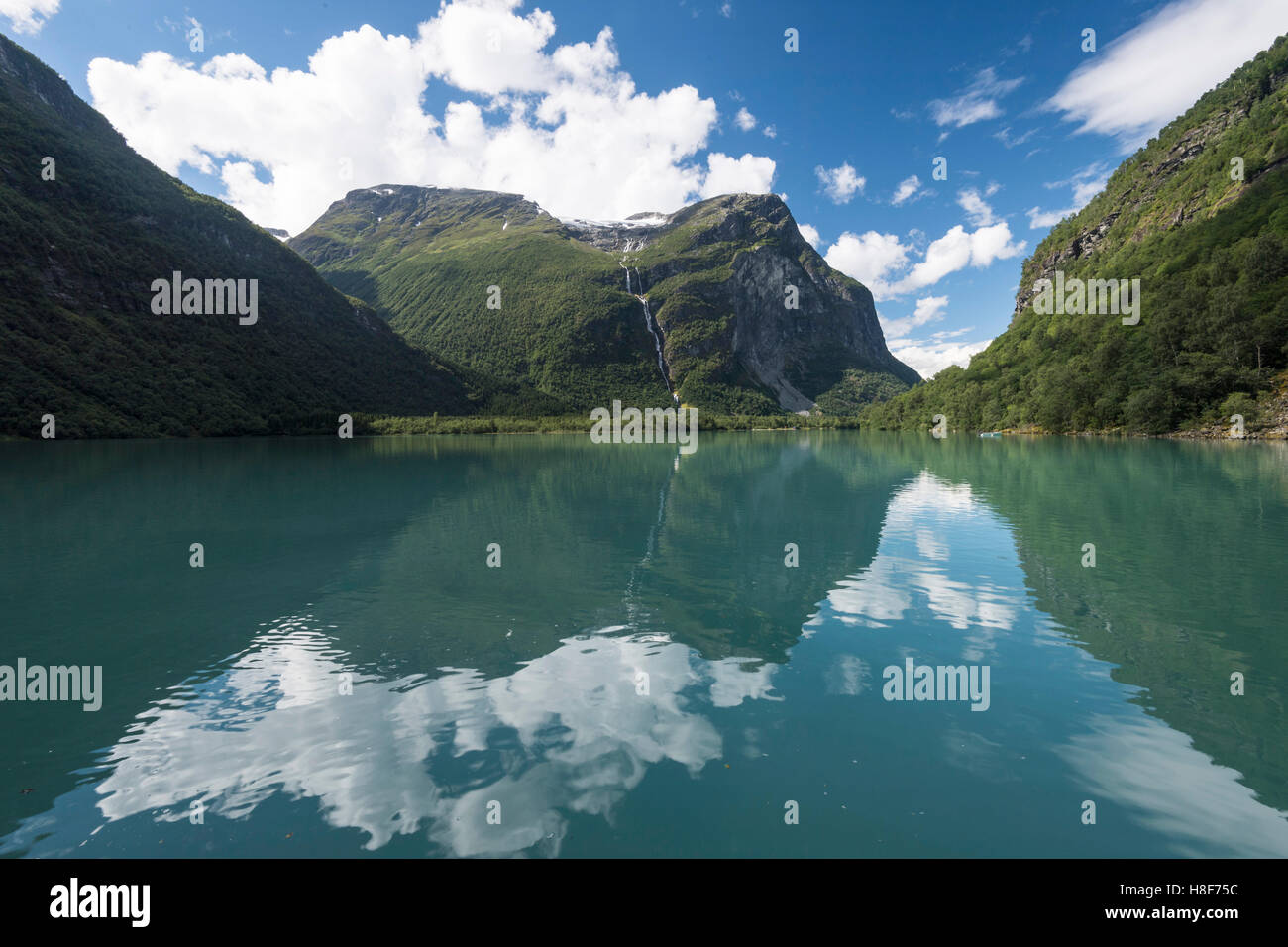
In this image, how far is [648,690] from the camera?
9148 millimetres

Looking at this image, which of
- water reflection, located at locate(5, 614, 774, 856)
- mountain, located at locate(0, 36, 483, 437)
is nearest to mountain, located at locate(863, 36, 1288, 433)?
water reflection, located at locate(5, 614, 774, 856)

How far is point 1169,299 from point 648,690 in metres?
106

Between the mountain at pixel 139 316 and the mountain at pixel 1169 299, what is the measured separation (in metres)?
139

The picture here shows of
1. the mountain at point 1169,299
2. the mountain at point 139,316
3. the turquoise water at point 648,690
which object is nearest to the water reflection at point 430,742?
the turquoise water at point 648,690

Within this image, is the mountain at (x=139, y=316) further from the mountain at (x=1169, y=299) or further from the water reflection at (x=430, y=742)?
the mountain at (x=1169, y=299)

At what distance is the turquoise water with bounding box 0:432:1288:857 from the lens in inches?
232

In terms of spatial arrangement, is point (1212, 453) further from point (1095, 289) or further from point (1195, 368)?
point (1095, 289)

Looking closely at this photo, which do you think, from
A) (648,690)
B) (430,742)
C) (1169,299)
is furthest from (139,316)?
(1169,299)

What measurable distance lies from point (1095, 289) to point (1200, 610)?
128829mm

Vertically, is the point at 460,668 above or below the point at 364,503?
below

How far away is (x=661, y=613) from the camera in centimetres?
1304

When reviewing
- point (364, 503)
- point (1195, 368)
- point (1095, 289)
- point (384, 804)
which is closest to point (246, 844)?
point (384, 804)

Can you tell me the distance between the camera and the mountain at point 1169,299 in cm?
7025
